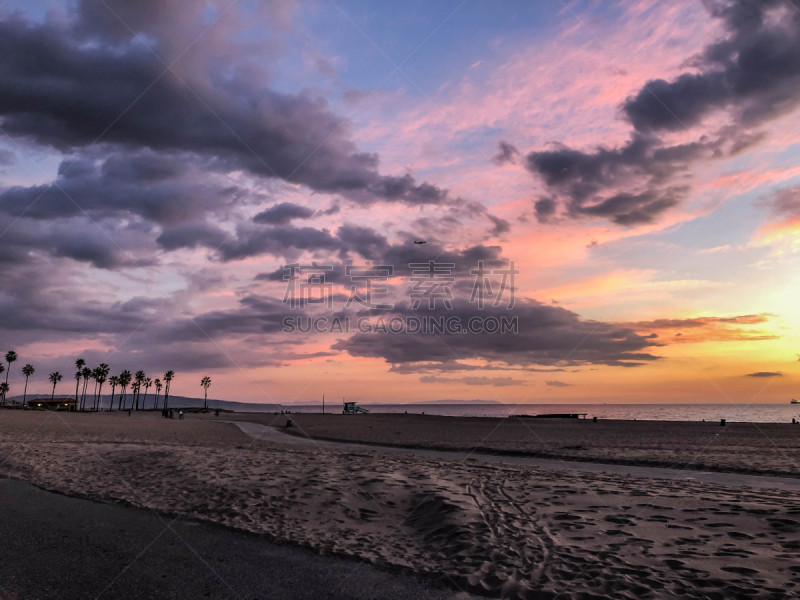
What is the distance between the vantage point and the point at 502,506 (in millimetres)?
12250

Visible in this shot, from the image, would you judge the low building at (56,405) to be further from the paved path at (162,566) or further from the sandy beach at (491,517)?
the paved path at (162,566)

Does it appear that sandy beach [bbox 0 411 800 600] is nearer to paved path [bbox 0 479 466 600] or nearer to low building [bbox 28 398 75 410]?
paved path [bbox 0 479 466 600]

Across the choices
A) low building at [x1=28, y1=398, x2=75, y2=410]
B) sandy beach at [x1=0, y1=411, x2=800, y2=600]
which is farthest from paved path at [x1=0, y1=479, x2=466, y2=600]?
low building at [x1=28, y1=398, x2=75, y2=410]

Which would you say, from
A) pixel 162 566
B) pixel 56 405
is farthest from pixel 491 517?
pixel 56 405

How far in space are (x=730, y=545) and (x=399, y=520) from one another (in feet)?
22.2

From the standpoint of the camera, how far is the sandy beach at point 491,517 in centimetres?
751

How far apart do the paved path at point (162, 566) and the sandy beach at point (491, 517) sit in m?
0.65

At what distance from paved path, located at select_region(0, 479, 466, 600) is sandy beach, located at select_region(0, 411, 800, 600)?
65 cm

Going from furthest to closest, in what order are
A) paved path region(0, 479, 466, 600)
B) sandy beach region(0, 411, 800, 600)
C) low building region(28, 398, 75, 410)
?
low building region(28, 398, 75, 410) → sandy beach region(0, 411, 800, 600) → paved path region(0, 479, 466, 600)

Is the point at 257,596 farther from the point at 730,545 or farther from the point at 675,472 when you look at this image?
the point at 675,472

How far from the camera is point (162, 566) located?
7.82m

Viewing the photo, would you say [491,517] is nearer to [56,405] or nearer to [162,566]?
[162,566]

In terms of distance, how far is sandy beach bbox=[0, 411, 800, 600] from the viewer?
7.51 m

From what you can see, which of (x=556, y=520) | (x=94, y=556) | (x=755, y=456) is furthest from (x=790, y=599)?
(x=755, y=456)
